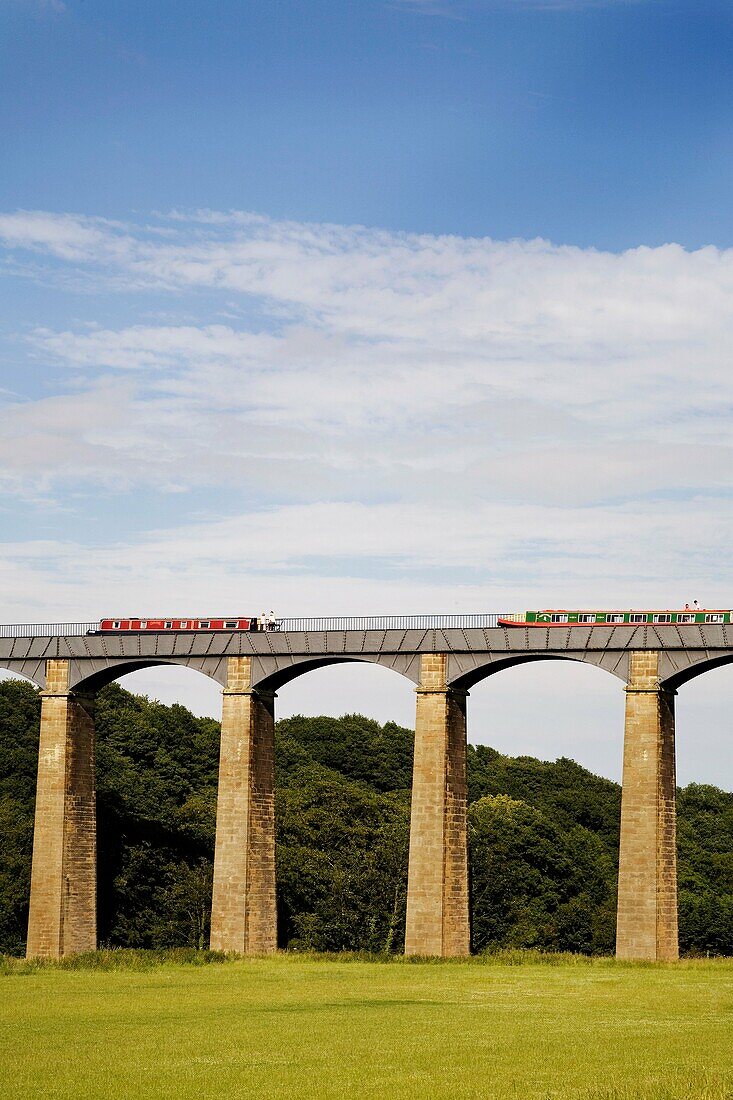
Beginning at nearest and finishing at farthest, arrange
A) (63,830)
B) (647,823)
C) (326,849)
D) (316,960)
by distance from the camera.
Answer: (647,823) → (316,960) → (63,830) → (326,849)

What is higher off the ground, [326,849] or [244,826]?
[244,826]

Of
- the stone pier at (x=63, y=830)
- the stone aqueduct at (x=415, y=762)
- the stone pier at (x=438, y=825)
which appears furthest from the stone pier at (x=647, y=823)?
the stone pier at (x=63, y=830)

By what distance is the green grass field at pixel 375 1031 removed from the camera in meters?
28.7

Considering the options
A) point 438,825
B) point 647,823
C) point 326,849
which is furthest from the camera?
point 326,849

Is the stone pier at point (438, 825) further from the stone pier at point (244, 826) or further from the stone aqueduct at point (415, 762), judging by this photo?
the stone pier at point (244, 826)

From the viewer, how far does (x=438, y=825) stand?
58.4m

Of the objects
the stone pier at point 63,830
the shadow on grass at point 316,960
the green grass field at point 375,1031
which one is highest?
the stone pier at point 63,830

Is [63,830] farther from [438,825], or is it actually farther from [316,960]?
[438,825]

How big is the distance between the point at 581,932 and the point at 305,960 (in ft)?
89.9

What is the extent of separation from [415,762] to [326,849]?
24402mm

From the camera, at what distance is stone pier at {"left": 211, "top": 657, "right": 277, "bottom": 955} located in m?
61.3

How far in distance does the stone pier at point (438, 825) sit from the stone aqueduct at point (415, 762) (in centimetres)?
5

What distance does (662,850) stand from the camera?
54.9m

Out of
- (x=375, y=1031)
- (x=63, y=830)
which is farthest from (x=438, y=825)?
(x=375, y=1031)
